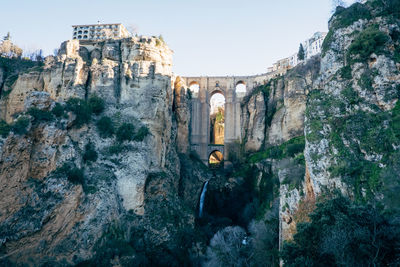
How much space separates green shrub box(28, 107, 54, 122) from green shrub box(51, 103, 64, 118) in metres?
0.63

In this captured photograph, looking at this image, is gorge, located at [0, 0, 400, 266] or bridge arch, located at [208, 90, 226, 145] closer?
gorge, located at [0, 0, 400, 266]

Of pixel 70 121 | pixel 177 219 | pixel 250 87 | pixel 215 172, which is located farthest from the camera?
pixel 250 87

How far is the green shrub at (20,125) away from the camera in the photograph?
21.0m

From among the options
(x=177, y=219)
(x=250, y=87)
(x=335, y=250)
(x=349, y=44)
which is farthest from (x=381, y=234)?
(x=250, y=87)

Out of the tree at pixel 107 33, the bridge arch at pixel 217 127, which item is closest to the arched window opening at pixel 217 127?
the bridge arch at pixel 217 127

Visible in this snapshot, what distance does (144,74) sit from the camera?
3036cm

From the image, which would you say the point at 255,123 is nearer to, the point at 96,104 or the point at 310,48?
the point at 96,104

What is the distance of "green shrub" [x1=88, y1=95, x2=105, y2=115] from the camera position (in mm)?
28375

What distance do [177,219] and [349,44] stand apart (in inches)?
754

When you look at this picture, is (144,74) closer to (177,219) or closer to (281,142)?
→ (177,219)

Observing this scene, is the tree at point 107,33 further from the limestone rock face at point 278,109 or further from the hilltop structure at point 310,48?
the hilltop structure at point 310,48

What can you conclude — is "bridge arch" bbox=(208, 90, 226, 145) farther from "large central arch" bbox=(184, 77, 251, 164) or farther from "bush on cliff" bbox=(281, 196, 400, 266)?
"bush on cliff" bbox=(281, 196, 400, 266)

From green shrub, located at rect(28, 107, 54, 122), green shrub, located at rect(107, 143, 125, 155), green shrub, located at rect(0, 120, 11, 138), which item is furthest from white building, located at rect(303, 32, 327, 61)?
green shrub, located at rect(0, 120, 11, 138)

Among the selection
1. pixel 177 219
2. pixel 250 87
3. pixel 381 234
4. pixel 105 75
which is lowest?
pixel 177 219
